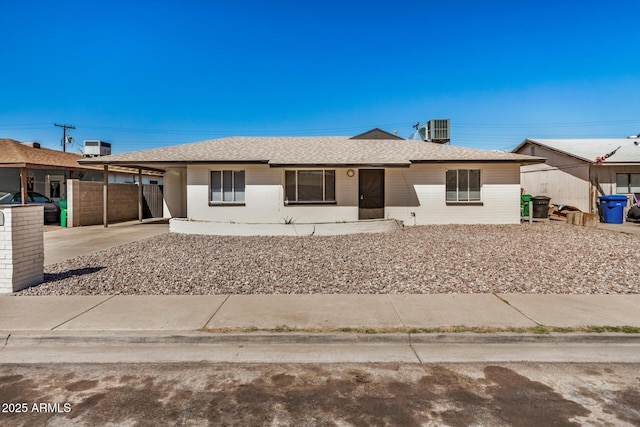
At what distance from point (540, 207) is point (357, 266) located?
1439cm

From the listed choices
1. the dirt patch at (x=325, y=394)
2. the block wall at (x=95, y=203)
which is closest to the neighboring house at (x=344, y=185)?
the block wall at (x=95, y=203)

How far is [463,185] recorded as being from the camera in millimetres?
16062

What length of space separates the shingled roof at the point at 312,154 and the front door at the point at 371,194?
80 centimetres

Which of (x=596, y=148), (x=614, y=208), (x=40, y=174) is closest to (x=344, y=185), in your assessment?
(x=614, y=208)

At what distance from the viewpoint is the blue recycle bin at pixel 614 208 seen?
1734 cm

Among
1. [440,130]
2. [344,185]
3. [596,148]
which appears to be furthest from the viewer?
[440,130]

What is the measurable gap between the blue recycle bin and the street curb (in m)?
16.4

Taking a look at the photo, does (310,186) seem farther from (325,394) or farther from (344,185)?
(325,394)

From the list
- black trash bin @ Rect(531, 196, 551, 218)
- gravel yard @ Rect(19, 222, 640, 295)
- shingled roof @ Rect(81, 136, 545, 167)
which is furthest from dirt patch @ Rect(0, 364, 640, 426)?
black trash bin @ Rect(531, 196, 551, 218)

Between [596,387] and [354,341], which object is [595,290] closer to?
Answer: [596,387]

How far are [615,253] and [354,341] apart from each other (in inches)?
353

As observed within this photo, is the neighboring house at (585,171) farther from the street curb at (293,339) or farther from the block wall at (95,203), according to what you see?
the block wall at (95,203)

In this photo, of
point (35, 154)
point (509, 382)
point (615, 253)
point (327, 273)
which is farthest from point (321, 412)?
point (35, 154)

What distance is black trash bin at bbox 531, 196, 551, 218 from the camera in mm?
18266
